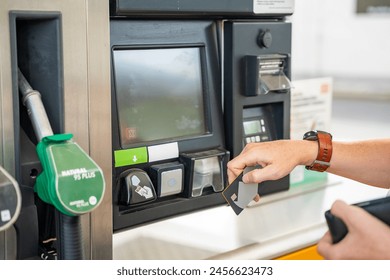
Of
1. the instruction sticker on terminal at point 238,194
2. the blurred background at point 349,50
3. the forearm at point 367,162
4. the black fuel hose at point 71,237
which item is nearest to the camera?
the black fuel hose at point 71,237

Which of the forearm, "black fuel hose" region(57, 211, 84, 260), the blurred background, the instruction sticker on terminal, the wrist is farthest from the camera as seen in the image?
the blurred background

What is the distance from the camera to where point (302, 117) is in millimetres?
1980

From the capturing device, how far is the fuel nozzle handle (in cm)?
110

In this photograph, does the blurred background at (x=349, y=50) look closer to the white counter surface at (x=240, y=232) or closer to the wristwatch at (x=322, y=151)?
the white counter surface at (x=240, y=232)

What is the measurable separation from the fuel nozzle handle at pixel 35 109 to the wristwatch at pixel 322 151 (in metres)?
0.76

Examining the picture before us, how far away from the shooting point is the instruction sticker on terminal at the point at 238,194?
136 cm

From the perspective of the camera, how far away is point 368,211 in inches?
41.1

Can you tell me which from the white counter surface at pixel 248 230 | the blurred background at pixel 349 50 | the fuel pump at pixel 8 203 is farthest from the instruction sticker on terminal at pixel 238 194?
the blurred background at pixel 349 50

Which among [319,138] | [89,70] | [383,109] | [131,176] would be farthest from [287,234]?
[383,109]

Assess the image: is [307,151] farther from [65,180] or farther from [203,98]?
[65,180]

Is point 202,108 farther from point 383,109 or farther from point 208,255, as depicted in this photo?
point 383,109

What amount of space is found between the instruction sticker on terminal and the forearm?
0.39 meters

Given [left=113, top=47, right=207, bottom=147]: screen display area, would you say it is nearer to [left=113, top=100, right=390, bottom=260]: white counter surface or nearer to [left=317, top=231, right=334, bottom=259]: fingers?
[left=113, top=100, right=390, bottom=260]: white counter surface

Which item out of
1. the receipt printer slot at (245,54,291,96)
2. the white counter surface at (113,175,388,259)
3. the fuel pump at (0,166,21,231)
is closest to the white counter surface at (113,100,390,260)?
the white counter surface at (113,175,388,259)
